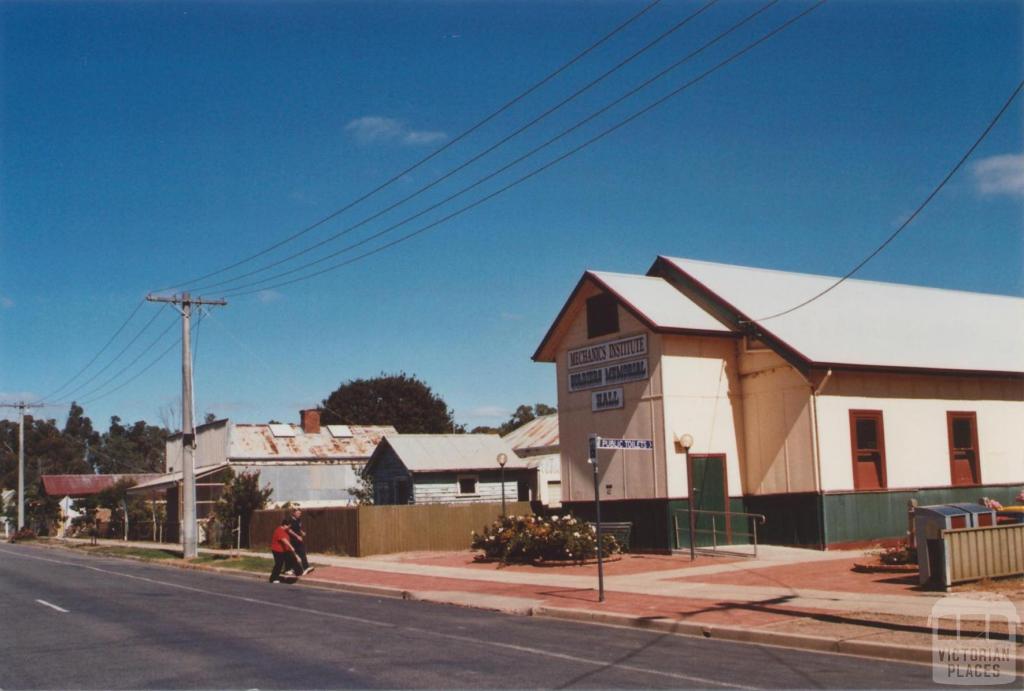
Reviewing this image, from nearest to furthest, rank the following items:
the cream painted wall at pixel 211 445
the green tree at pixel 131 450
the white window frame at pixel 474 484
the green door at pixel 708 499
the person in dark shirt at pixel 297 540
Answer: the person in dark shirt at pixel 297 540
the green door at pixel 708 499
the white window frame at pixel 474 484
the cream painted wall at pixel 211 445
the green tree at pixel 131 450

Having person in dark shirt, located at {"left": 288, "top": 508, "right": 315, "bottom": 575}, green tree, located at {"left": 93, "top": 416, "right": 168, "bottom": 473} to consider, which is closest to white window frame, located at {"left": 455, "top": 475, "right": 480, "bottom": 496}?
person in dark shirt, located at {"left": 288, "top": 508, "right": 315, "bottom": 575}

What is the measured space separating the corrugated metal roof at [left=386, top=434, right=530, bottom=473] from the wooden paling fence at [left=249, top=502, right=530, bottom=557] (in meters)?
6.49

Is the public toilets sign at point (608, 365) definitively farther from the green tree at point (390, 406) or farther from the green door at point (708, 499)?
the green tree at point (390, 406)

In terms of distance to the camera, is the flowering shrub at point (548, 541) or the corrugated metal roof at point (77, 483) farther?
the corrugated metal roof at point (77, 483)

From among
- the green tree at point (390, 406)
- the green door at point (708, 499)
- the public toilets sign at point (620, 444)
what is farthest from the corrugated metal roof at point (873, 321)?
the green tree at point (390, 406)

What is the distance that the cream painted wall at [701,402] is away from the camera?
1006 inches

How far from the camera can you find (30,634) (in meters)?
14.1

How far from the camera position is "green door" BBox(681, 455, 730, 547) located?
25.5 meters

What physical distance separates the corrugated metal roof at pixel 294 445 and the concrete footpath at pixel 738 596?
27.9 m

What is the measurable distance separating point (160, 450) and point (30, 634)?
504 ft

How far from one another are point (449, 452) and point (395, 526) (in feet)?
31.7

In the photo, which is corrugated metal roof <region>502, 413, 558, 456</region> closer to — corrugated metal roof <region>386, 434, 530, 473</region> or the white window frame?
corrugated metal roof <region>386, 434, 530, 473</region>

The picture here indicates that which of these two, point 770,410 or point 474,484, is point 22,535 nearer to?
point 474,484

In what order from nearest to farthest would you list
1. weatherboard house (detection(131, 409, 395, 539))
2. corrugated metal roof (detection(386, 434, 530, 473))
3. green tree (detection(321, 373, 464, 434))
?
corrugated metal roof (detection(386, 434, 530, 473)) → weatherboard house (detection(131, 409, 395, 539)) → green tree (detection(321, 373, 464, 434))
